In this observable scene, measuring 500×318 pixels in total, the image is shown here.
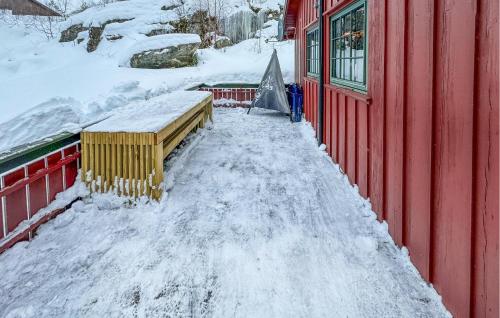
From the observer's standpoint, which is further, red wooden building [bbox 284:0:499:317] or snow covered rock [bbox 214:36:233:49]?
snow covered rock [bbox 214:36:233:49]

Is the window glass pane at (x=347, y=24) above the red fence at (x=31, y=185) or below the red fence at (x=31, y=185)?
above

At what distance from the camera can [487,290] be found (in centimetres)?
158

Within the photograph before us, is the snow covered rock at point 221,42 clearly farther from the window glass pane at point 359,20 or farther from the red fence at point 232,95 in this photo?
the window glass pane at point 359,20

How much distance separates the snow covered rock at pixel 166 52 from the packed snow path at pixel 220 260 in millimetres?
9833

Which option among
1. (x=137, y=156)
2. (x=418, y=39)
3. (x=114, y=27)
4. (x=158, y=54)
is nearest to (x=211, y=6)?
(x=114, y=27)

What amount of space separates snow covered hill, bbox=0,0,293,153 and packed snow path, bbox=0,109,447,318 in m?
1.17

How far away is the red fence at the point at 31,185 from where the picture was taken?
2.58 m

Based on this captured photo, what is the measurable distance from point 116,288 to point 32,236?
98 cm

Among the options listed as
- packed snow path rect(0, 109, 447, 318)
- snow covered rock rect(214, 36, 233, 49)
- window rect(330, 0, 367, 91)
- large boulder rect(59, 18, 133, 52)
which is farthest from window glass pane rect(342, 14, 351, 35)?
large boulder rect(59, 18, 133, 52)

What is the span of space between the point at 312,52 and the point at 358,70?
11.8 feet

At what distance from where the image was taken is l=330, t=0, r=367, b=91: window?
387cm

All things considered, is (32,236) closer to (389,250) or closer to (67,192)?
(67,192)

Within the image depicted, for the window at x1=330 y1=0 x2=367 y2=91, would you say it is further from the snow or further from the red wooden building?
the snow

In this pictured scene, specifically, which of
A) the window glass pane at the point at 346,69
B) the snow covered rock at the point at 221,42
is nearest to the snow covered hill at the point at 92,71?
the snow covered rock at the point at 221,42
